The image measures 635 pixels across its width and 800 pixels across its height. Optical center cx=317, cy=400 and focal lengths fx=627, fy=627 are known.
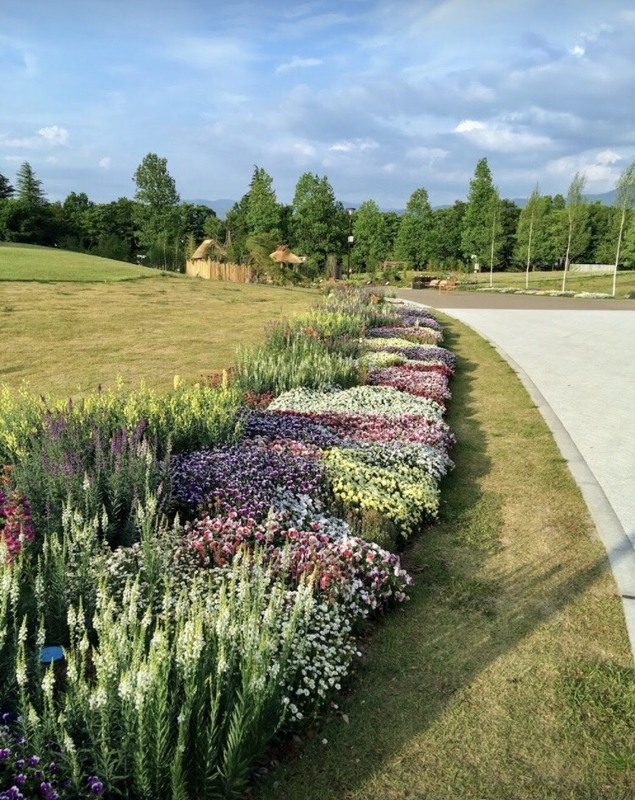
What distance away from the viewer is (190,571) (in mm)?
3941

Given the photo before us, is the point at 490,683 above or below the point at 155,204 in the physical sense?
below

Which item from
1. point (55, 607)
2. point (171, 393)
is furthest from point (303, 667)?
point (171, 393)

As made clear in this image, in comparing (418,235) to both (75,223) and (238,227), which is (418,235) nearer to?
(238,227)

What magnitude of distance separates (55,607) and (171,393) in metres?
3.95

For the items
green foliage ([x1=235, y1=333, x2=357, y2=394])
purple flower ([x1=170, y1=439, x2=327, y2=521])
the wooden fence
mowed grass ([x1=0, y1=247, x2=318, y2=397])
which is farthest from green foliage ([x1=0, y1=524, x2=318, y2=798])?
the wooden fence

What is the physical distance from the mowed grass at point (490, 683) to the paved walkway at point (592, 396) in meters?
0.24

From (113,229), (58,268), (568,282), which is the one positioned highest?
(113,229)

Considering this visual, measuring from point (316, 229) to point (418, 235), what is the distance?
12356mm

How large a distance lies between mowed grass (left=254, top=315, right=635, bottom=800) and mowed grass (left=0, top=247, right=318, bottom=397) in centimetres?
419

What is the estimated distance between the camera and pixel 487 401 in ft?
33.4

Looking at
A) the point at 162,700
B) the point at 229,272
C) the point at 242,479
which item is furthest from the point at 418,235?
the point at 162,700

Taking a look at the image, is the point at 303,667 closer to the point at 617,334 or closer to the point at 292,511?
the point at 292,511

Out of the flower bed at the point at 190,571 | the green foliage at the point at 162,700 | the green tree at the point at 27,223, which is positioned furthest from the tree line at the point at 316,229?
the green foliage at the point at 162,700

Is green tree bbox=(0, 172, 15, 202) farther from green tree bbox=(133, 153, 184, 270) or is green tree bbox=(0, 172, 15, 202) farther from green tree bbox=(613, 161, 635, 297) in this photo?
green tree bbox=(613, 161, 635, 297)
